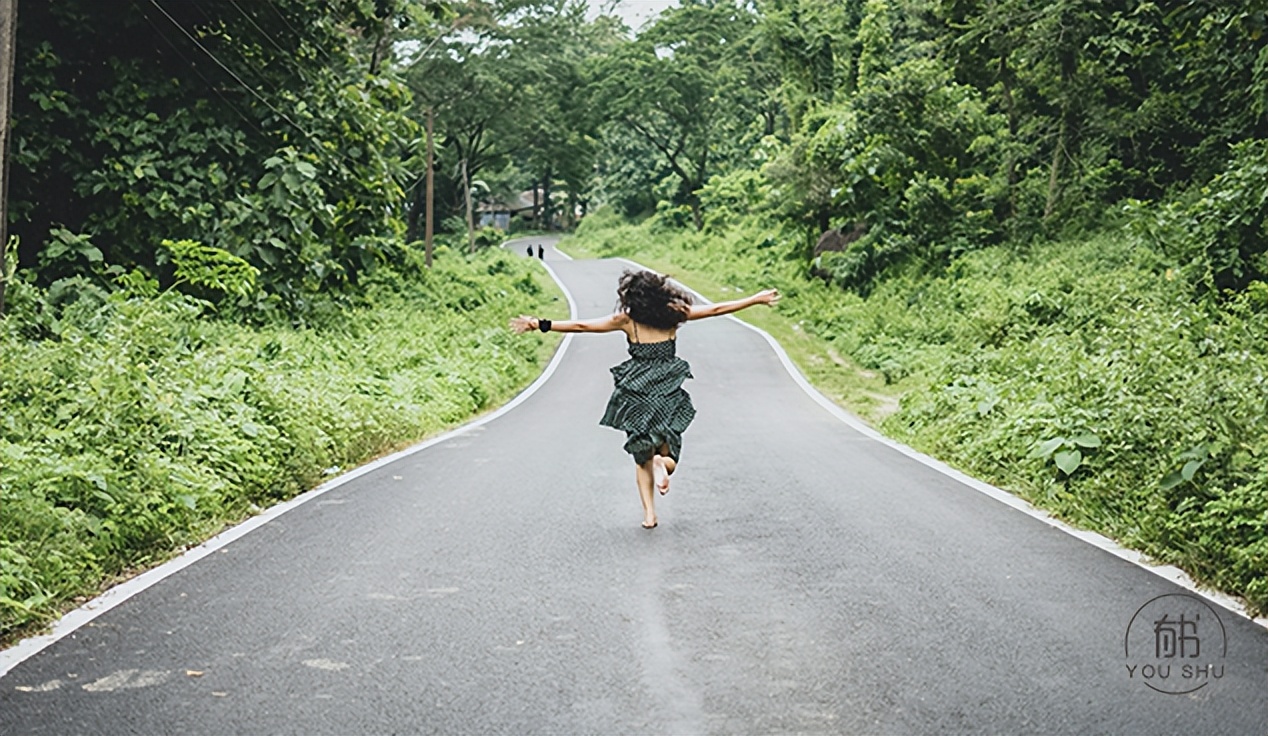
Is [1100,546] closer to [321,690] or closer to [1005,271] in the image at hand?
[321,690]

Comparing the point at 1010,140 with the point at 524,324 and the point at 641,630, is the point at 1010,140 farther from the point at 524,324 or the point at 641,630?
the point at 641,630

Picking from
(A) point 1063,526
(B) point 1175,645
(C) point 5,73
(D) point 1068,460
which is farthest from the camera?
(D) point 1068,460

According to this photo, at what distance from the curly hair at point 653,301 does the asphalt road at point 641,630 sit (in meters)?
1.52

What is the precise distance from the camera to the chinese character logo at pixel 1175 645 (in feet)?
15.6

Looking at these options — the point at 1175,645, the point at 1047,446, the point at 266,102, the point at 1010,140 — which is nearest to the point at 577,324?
the point at 1175,645

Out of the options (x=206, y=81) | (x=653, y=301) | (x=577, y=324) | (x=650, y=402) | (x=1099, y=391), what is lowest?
(x=1099, y=391)

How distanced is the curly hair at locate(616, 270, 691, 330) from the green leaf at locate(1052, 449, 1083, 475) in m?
3.67

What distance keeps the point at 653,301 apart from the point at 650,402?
0.72m

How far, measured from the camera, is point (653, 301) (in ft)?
25.4

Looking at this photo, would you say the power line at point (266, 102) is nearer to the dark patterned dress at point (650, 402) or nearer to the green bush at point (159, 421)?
the green bush at point (159, 421)

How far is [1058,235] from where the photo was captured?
2586 cm

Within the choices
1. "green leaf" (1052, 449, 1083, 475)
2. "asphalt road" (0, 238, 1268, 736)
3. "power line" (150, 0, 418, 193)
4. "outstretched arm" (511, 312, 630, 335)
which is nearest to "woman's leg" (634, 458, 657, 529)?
"asphalt road" (0, 238, 1268, 736)

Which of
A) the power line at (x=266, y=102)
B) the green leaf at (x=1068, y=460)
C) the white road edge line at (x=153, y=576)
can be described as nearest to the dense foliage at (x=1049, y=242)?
the green leaf at (x=1068, y=460)

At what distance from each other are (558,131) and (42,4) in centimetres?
3930
